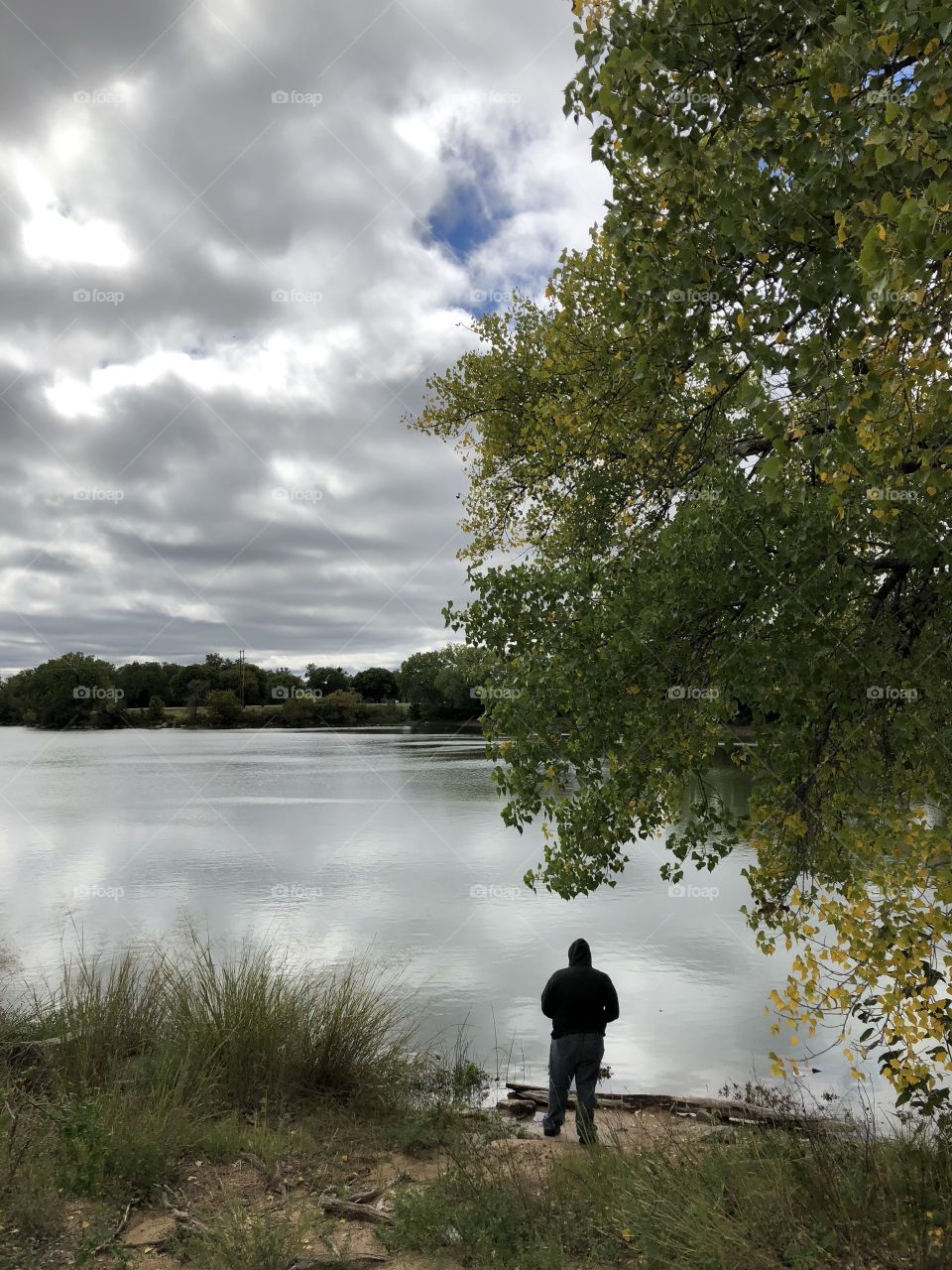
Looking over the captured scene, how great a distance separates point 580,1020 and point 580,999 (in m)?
0.25

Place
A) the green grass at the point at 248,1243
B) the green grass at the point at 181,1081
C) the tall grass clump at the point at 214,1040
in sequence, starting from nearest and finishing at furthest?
1. the green grass at the point at 248,1243
2. the green grass at the point at 181,1081
3. the tall grass clump at the point at 214,1040

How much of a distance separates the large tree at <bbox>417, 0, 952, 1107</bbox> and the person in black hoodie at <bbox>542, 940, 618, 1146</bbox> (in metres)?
2.10

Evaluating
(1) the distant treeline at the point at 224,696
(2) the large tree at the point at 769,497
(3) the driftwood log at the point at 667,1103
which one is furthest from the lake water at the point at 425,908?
(1) the distant treeline at the point at 224,696

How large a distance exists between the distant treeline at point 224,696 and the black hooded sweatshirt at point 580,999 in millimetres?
73067

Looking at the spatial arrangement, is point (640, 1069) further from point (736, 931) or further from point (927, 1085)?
point (736, 931)

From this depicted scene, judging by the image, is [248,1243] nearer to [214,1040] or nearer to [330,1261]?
[330,1261]

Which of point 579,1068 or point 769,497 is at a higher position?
point 769,497

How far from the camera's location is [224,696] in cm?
10500

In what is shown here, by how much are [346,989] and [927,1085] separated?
7050 millimetres

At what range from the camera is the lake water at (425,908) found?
1495 cm

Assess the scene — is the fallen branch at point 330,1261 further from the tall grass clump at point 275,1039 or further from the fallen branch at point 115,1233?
the tall grass clump at point 275,1039

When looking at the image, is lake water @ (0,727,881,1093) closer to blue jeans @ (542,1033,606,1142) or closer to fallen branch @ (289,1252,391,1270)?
blue jeans @ (542,1033,606,1142)

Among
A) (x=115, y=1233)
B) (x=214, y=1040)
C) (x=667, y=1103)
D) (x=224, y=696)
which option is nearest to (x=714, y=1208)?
(x=115, y=1233)

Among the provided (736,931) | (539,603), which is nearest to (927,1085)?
(539,603)
